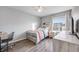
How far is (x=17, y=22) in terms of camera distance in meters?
1.05

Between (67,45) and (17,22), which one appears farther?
(67,45)

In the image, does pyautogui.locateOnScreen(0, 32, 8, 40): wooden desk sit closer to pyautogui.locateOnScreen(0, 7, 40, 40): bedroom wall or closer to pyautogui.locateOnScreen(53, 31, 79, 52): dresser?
pyautogui.locateOnScreen(0, 7, 40, 40): bedroom wall

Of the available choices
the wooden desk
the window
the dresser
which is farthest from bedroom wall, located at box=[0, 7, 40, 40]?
the dresser

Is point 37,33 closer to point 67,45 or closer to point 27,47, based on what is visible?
point 27,47

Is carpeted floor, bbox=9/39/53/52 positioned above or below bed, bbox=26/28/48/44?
below

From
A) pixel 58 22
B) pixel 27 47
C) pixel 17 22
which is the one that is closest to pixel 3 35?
pixel 17 22

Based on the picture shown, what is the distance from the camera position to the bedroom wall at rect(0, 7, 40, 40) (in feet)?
3.25

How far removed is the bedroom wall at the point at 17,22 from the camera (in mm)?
992

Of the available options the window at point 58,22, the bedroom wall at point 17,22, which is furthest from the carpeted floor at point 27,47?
the window at point 58,22

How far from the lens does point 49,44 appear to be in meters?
1.69
